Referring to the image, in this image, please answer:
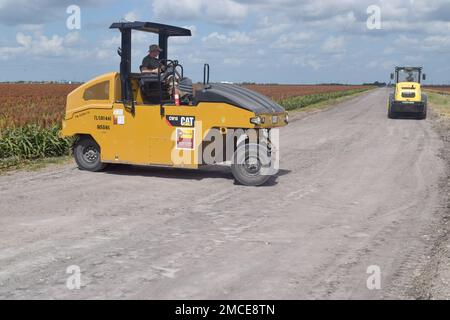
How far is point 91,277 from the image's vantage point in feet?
15.3

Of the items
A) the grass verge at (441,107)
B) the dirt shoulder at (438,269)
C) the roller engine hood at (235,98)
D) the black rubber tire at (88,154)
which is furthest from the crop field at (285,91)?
the dirt shoulder at (438,269)

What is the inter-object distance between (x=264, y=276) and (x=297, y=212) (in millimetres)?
2609

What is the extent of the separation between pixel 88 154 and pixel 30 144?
248 centimetres

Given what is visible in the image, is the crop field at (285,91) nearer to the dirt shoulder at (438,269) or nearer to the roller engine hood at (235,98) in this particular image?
the roller engine hood at (235,98)

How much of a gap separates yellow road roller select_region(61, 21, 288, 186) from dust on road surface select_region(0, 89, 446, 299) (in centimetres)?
42

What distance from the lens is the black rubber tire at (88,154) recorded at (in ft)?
33.6

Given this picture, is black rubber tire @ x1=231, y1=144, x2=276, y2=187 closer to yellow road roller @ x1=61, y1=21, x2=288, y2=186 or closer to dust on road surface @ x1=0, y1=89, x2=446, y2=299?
yellow road roller @ x1=61, y1=21, x2=288, y2=186

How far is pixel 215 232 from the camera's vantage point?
617cm

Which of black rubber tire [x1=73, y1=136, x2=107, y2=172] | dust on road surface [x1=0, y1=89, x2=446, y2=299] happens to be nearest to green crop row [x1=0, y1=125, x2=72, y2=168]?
dust on road surface [x1=0, y1=89, x2=446, y2=299]

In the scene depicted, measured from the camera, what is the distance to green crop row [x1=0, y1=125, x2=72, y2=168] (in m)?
11.9

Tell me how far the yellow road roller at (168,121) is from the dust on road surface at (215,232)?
0.42m

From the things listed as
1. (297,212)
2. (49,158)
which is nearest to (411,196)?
(297,212)

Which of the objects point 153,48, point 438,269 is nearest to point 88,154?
point 153,48

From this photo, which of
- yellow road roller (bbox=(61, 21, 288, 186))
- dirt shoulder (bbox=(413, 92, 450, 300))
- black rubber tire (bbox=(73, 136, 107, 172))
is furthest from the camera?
black rubber tire (bbox=(73, 136, 107, 172))
